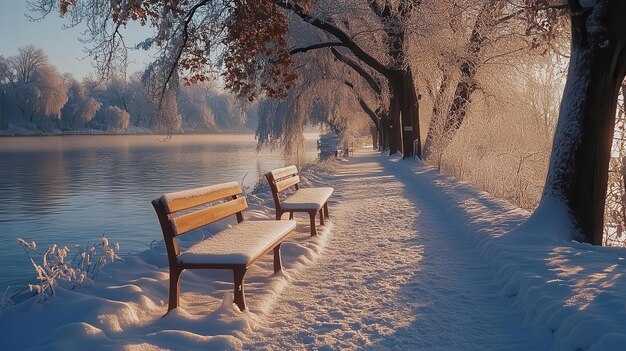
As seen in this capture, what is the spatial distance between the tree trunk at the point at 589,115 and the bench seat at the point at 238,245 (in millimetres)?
3372

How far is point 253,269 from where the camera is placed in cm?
552

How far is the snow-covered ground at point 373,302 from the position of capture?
354 cm

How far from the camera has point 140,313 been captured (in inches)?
157

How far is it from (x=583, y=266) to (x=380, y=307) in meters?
1.90

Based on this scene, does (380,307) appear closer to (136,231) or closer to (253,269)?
(253,269)

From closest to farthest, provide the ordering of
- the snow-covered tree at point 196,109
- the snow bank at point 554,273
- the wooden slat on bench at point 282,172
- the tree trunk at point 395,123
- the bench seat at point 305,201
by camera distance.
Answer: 1. the snow bank at point 554,273
2. the bench seat at point 305,201
3. the wooden slat on bench at point 282,172
4. the tree trunk at point 395,123
5. the snow-covered tree at point 196,109

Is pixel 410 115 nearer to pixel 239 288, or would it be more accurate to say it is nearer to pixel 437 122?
pixel 437 122

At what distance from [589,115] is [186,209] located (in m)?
4.57

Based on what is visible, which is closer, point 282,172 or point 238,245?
point 238,245

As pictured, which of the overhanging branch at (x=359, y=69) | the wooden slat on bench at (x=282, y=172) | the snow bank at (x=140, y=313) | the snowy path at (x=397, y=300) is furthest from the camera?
the overhanging branch at (x=359, y=69)

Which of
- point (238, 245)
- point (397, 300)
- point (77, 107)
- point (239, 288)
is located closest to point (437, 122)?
point (397, 300)

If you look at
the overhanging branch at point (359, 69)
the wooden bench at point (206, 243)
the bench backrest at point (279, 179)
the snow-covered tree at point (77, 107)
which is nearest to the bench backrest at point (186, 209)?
the wooden bench at point (206, 243)

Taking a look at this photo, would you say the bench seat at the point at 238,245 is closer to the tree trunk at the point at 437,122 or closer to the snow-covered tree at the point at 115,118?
the tree trunk at the point at 437,122

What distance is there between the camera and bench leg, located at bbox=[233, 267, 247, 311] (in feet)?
13.2
